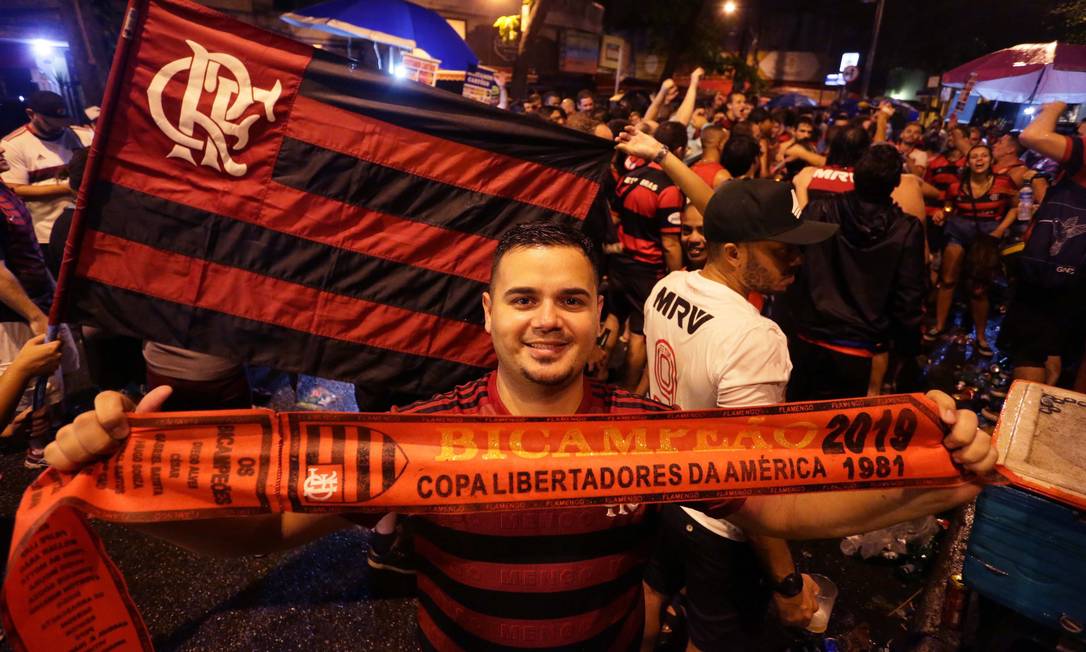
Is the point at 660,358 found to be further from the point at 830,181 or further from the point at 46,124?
the point at 46,124

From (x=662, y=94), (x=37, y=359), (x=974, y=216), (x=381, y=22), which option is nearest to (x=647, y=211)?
(x=662, y=94)

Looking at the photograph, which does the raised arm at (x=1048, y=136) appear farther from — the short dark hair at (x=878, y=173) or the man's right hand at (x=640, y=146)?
the man's right hand at (x=640, y=146)

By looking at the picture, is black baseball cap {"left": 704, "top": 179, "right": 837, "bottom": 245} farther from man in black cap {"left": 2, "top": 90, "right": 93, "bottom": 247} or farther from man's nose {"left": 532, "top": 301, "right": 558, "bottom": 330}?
man in black cap {"left": 2, "top": 90, "right": 93, "bottom": 247}

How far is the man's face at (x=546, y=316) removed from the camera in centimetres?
170

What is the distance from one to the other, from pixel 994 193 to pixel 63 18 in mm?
18106

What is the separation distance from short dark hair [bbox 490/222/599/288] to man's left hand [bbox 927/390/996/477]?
108 cm

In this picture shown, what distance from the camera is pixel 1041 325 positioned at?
493 centimetres

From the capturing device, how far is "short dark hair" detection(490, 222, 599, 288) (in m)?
1.79

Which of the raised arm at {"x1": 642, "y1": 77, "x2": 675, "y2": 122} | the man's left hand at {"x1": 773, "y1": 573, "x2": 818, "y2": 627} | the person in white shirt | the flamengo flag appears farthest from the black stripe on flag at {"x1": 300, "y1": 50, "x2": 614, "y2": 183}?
the raised arm at {"x1": 642, "y1": 77, "x2": 675, "y2": 122}

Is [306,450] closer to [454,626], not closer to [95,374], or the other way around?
[454,626]

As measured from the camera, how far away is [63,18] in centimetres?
1241

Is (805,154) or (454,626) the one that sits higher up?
(805,154)

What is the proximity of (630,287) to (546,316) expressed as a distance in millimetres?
4174

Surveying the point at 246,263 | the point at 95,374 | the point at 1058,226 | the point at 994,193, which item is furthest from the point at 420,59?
the point at 994,193
